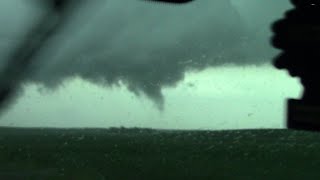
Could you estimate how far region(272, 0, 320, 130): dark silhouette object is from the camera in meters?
4.03

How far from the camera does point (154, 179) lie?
13962cm

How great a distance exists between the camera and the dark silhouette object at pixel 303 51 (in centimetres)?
403

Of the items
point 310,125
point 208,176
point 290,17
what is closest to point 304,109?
point 310,125

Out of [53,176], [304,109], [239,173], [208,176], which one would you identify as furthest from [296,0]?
[239,173]

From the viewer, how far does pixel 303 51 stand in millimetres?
4062

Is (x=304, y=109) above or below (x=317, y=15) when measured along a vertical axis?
below

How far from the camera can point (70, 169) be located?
146 m

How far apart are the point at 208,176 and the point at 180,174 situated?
46.5 feet

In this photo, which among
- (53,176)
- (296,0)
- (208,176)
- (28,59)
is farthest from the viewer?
(208,176)

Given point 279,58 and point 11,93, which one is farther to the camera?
point 279,58

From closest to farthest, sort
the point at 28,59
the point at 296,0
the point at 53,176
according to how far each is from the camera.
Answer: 1. the point at 28,59
2. the point at 296,0
3. the point at 53,176

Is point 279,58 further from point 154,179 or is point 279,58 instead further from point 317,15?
point 154,179

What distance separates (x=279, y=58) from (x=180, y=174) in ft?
469

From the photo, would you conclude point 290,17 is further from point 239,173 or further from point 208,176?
→ point 239,173
